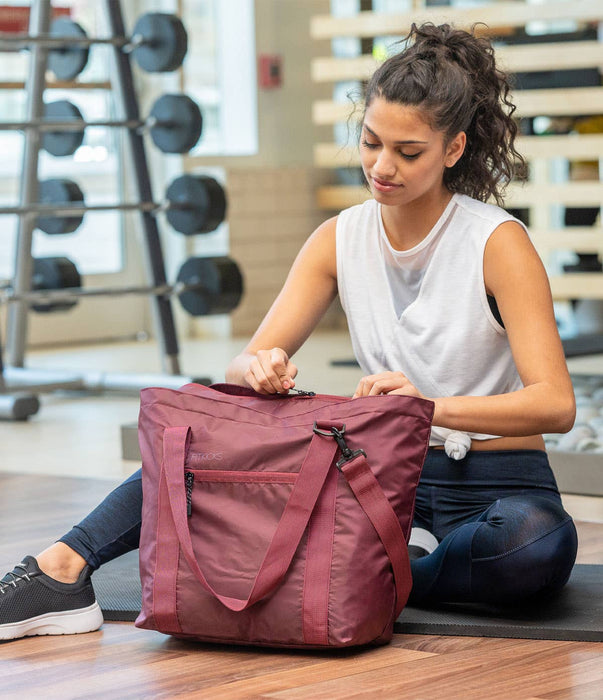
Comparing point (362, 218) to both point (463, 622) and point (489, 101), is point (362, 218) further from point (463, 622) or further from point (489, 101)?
point (463, 622)

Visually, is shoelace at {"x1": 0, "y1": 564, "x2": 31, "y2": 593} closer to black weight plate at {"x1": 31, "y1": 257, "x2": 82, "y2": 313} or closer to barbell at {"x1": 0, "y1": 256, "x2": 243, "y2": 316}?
barbell at {"x1": 0, "y1": 256, "x2": 243, "y2": 316}

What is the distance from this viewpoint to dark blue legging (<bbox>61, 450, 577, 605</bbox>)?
162cm

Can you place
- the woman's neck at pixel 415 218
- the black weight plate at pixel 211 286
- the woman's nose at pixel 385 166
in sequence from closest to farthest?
1. the woman's nose at pixel 385 166
2. the woman's neck at pixel 415 218
3. the black weight plate at pixel 211 286

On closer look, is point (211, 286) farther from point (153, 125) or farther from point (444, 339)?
point (444, 339)

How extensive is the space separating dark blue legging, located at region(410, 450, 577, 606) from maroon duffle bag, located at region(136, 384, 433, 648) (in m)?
0.14

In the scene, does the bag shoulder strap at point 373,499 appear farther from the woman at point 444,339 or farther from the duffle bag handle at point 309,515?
the woman at point 444,339

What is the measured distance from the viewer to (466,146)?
1784 millimetres

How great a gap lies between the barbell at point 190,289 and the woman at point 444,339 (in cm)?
227

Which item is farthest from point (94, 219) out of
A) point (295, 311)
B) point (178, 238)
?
point (295, 311)

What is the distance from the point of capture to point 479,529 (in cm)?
163

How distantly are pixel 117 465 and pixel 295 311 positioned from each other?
1.30m

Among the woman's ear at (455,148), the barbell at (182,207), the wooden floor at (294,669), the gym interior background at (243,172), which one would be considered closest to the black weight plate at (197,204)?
the barbell at (182,207)

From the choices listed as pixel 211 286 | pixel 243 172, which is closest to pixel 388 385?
pixel 211 286

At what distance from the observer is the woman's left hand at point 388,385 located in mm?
1525
